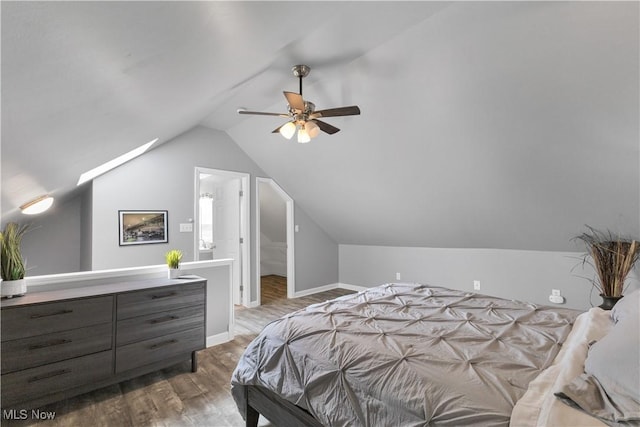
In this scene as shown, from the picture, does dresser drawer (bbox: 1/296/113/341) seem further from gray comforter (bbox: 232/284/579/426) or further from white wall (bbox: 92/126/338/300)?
white wall (bbox: 92/126/338/300)

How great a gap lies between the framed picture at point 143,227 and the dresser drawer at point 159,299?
1549 millimetres

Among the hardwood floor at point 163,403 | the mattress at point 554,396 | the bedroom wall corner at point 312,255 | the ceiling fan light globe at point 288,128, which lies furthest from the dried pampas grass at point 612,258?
the bedroom wall corner at point 312,255

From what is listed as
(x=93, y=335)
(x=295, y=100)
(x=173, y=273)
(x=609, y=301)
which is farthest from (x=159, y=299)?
(x=609, y=301)

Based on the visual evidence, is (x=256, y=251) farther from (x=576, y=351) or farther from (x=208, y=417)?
(x=576, y=351)

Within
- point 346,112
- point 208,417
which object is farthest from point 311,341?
point 346,112

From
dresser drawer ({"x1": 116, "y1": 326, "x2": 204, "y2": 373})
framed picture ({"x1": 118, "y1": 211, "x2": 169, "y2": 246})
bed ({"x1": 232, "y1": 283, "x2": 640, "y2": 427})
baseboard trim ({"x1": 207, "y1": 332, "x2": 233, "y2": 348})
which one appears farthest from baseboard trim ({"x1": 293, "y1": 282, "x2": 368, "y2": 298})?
bed ({"x1": 232, "y1": 283, "x2": 640, "y2": 427})

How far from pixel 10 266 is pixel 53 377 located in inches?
31.7

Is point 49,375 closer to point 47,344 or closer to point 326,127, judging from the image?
point 47,344

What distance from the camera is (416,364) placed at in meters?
1.32

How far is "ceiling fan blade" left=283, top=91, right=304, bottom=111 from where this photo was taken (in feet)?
7.54

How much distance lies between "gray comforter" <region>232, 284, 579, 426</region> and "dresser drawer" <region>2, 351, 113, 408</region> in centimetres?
106

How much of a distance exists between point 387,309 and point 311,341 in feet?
2.29

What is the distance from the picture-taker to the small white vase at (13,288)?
78.2 inches

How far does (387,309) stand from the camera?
211 cm
